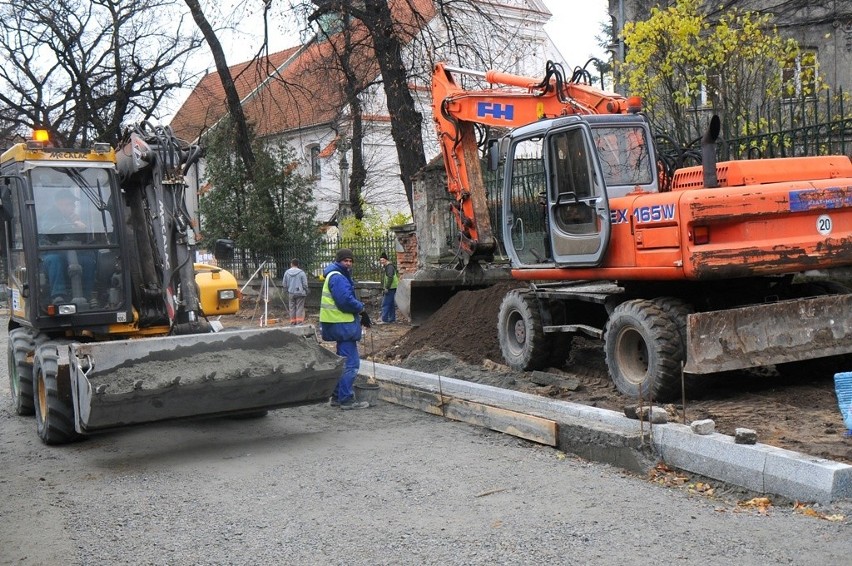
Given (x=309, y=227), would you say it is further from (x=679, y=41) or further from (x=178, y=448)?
(x=178, y=448)

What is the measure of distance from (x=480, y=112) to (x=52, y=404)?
608 centimetres

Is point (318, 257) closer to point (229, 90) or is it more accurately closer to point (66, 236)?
point (229, 90)

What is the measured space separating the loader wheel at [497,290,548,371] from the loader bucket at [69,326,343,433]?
294 cm

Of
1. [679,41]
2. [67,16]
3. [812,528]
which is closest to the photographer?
[812,528]

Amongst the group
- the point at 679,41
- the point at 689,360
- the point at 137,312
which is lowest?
the point at 689,360

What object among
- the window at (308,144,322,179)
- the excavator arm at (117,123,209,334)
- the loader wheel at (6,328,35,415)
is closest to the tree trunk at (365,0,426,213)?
the excavator arm at (117,123,209,334)

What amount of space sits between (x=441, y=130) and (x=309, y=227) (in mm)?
13960

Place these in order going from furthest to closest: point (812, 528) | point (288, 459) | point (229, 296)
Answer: point (229, 296)
point (288, 459)
point (812, 528)

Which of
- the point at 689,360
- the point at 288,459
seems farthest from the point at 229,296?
the point at 689,360

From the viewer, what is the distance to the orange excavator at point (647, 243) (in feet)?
26.7

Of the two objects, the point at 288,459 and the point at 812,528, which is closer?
the point at 812,528

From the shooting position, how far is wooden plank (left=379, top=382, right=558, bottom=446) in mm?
7965

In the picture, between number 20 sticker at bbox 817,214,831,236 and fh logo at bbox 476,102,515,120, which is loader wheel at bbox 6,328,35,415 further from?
number 20 sticker at bbox 817,214,831,236

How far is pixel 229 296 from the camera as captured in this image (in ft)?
34.6
